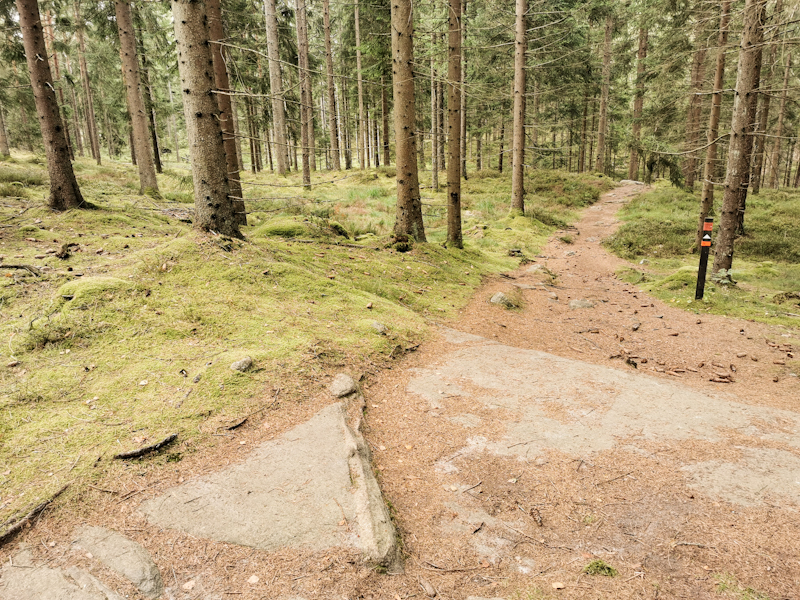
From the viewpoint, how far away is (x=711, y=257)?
1377 centimetres

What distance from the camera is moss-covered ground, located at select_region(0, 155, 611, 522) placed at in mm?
3312

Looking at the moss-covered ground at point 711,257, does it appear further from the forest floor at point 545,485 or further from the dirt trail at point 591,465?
the forest floor at point 545,485

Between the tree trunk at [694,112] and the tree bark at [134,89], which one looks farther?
the tree trunk at [694,112]

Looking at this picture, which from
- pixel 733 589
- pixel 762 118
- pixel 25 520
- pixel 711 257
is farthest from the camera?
pixel 762 118

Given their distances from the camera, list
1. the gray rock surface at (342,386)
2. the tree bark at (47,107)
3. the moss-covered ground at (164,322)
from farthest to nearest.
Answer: the tree bark at (47,107) → the gray rock surface at (342,386) → the moss-covered ground at (164,322)

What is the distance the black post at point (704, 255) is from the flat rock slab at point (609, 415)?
15.0 ft

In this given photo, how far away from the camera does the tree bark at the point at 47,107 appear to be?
8.30m

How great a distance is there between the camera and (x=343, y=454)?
341 centimetres

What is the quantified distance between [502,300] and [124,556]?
734 centimetres

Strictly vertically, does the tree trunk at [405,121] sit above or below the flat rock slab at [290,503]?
above

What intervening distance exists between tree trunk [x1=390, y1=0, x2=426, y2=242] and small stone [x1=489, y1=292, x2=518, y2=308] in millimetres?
2584

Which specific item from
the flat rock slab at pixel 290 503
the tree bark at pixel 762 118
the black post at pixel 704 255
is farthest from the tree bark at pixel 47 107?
the tree bark at pixel 762 118

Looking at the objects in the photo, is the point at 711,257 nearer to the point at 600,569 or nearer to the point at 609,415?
the point at 609,415

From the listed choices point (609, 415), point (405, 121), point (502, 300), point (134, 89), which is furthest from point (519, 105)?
point (609, 415)
